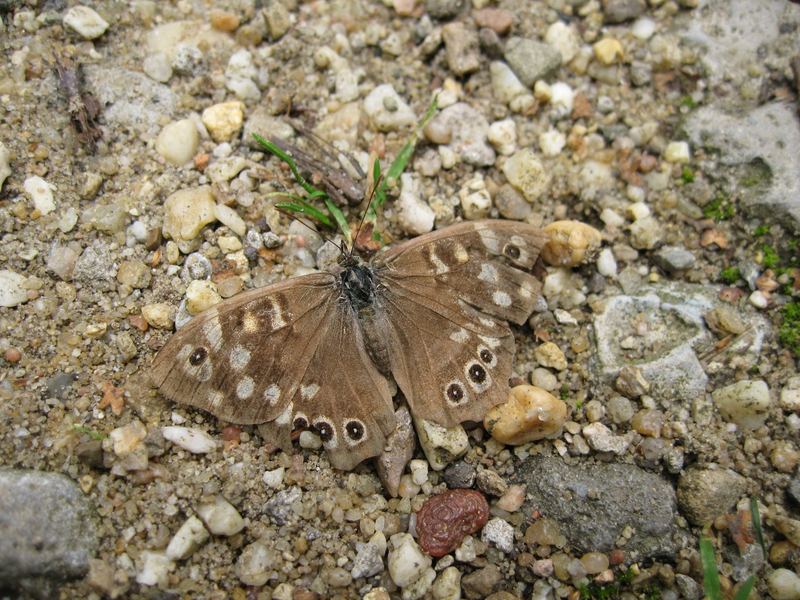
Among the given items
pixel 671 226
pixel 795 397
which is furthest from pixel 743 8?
pixel 795 397

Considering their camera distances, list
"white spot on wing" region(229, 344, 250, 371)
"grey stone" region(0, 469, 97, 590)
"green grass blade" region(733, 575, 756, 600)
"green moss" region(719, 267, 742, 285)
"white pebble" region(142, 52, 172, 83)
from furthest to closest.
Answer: "white pebble" region(142, 52, 172, 83) < "green moss" region(719, 267, 742, 285) < "white spot on wing" region(229, 344, 250, 371) < "green grass blade" region(733, 575, 756, 600) < "grey stone" region(0, 469, 97, 590)

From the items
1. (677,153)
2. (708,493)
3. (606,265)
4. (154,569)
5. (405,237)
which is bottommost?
(154,569)

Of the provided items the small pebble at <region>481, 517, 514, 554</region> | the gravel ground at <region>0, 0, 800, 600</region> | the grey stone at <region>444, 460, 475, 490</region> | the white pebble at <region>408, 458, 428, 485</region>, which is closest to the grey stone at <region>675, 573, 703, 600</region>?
the gravel ground at <region>0, 0, 800, 600</region>

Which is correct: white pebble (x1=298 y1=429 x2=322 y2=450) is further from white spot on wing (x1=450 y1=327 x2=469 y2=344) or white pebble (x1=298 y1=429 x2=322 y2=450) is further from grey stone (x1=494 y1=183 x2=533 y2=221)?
grey stone (x1=494 y1=183 x2=533 y2=221)

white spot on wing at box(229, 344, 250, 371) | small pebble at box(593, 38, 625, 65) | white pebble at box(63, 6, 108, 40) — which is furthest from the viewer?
small pebble at box(593, 38, 625, 65)

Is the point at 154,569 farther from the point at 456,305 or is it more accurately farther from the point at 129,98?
the point at 129,98

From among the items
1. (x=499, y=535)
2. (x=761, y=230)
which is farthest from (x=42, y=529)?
(x=761, y=230)

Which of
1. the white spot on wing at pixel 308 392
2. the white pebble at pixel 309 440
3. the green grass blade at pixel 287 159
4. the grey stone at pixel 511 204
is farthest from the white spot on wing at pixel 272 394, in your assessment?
the grey stone at pixel 511 204
